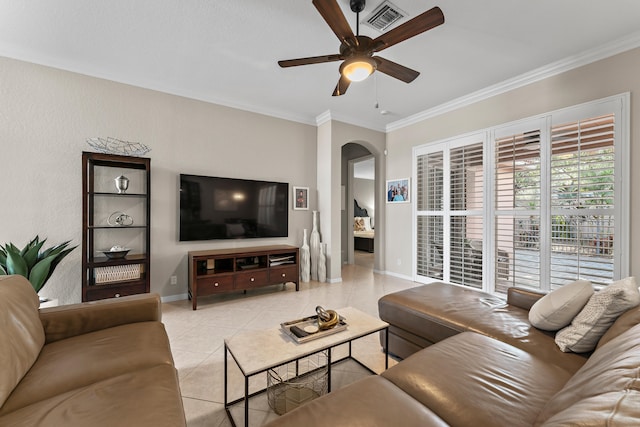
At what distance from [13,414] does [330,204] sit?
3.83m

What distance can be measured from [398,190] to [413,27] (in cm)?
324

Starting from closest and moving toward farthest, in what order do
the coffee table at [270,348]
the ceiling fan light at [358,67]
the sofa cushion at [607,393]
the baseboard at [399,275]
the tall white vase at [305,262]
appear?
1. the sofa cushion at [607,393]
2. the coffee table at [270,348]
3. the ceiling fan light at [358,67]
4. the tall white vase at [305,262]
5. the baseboard at [399,275]

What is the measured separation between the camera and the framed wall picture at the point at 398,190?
4.66 metres

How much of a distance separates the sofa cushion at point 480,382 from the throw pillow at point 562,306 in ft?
1.08

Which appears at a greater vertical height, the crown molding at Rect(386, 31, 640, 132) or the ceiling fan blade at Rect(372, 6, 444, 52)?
the crown molding at Rect(386, 31, 640, 132)

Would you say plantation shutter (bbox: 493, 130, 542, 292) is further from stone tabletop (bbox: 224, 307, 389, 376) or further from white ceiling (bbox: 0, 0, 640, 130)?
stone tabletop (bbox: 224, 307, 389, 376)

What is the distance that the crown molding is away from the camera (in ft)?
8.47

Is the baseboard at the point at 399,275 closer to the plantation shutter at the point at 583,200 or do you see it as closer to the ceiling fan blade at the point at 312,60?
the plantation shutter at the point at 583,200

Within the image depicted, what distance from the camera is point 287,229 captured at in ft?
14.4

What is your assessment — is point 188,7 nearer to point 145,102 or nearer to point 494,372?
point 145,102

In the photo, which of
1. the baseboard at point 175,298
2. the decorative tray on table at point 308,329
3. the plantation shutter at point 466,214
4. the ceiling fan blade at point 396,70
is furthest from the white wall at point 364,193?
the decorative tray on table at point 308,329

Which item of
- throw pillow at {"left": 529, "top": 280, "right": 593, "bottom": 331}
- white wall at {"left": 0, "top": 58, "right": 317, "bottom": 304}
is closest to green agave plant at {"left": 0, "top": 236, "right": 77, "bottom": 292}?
white wall at {"left": 0, "top": 58, "right": 317, "bottom": 304}

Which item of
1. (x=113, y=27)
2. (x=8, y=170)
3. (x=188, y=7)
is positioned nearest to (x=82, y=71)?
(x=113, y=27)

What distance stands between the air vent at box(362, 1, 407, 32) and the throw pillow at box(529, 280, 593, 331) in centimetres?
228
